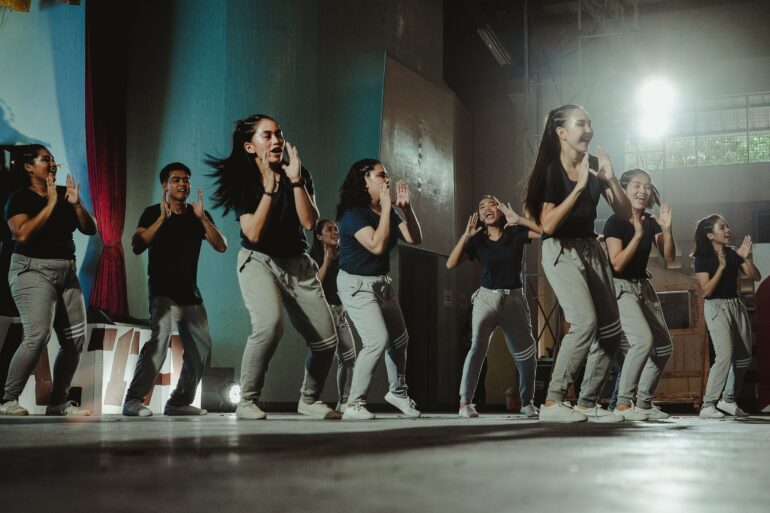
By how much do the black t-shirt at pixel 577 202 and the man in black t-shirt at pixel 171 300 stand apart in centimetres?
198

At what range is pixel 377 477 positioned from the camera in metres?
1.53

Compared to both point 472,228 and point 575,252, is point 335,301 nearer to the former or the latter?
point 472,228

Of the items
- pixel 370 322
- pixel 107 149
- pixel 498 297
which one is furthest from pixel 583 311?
pixel 107 149

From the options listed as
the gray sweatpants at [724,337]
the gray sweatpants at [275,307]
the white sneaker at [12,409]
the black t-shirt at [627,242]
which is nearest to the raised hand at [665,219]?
the black t-shirt at [627,242]

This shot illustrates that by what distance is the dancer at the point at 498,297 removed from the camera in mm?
6473

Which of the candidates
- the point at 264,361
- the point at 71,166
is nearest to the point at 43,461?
the point at 264,361

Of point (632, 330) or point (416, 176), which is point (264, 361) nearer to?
→ point (632, 330)

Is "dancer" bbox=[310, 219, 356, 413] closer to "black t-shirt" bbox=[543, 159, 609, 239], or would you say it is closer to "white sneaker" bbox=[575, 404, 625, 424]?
"white sneaker" bbox=[575, 404, 625, 424]

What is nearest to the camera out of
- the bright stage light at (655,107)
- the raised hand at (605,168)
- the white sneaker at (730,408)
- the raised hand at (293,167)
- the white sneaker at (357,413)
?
the raised hand at (293,167)

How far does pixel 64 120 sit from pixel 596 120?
921 cm

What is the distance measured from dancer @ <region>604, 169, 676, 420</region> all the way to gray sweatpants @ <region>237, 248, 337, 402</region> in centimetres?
216

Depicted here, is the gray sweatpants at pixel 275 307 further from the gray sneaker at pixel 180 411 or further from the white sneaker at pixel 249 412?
the gray sneaker at pixel 180 411

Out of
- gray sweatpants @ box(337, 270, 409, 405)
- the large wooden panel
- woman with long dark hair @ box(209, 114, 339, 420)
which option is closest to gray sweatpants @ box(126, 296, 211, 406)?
woman with long dark hair @ box(209, 114, 339, 420)

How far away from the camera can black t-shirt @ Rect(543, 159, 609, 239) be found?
4977 mm
